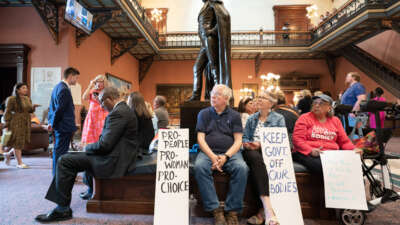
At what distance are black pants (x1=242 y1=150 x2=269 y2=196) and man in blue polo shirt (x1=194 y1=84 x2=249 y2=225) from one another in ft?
0.24

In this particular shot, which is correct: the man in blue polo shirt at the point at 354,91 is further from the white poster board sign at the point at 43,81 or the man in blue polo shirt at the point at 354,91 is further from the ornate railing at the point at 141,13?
the white poster board sign at the point at 43,81

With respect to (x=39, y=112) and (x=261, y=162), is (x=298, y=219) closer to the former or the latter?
(x=261, y=162)

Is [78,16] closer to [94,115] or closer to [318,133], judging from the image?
[94,115]

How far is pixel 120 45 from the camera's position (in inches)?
398

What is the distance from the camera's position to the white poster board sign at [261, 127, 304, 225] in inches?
76.0

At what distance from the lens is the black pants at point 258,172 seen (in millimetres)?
1951

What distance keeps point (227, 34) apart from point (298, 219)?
230 cm

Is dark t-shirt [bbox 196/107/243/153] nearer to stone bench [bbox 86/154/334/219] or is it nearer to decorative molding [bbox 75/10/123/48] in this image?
stone bench [bbox 86/154/334/219]

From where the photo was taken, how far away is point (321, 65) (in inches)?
523

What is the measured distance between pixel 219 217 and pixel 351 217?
1154 millimetres

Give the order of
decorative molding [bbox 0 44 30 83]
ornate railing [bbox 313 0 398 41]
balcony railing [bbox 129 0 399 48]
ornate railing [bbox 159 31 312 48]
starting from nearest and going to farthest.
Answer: decorative molding [bbox 0 44 30 83]
ornate railing [bbox 313 0 398 41]
balcony railing [bbox 129 0 399 48]
ornate railing [bbox 159 31 312 48]

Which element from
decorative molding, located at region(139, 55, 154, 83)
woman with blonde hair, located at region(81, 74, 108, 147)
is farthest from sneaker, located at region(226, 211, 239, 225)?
decorative molding, located at region(139, 55, 154, 83)

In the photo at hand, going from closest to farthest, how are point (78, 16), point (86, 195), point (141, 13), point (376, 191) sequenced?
point (376, 191) → point (86, 195) → point (78, 16) → point (141, 13)

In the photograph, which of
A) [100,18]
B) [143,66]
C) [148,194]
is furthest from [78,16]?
[143,66]
